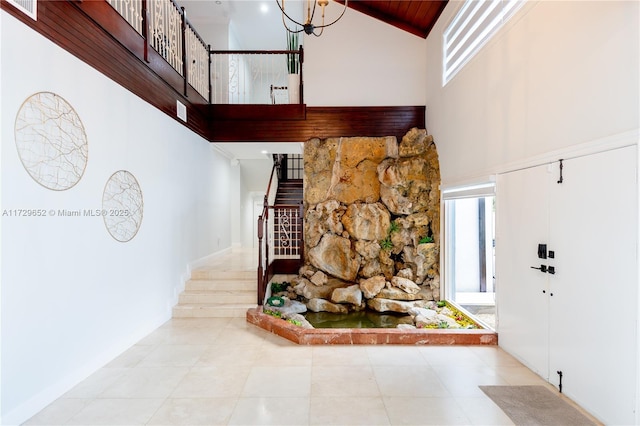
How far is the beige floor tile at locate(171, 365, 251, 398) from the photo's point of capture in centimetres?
265

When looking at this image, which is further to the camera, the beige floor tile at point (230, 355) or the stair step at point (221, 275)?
the stair step at point (221, 275)

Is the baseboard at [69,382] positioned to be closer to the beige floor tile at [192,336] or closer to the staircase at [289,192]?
the beige floor tile at [192,336]

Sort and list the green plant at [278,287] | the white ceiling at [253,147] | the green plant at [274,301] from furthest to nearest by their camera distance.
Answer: the white ceiling at [253,147] → the green plant at [278,287] → the green plant at [274,301]

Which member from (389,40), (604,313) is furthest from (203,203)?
(604,313)

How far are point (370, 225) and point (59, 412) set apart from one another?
16.7 feet

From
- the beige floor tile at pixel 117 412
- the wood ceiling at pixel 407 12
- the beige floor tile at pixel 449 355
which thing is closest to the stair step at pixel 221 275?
the beige floor tile at pixel 117 412

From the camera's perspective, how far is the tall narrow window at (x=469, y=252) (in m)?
5.33

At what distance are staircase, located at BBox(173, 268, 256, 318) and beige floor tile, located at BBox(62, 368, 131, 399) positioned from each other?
5.28 ft

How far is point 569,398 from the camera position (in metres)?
2.56

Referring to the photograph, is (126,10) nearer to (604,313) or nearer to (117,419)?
(117,419)

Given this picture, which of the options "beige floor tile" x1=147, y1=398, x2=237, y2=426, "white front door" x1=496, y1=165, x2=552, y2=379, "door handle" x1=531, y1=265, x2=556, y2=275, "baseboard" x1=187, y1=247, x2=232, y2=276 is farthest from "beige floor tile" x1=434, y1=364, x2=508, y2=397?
"baseboard" x1=187, y1=247, x2=232, y2=276

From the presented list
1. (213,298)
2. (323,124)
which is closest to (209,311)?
(213,298)

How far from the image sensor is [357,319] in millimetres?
5379

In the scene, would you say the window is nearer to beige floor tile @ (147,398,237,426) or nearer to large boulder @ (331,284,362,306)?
large boulder @ (331,284,362,306)
